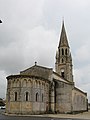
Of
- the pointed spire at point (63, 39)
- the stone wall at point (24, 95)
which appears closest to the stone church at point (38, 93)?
the stone wall at point (24, 95)

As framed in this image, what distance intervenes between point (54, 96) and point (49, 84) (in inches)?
128

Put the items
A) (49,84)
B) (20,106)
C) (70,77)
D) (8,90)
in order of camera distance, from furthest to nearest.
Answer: (70,77), (49,84), (8,90), (20,106)

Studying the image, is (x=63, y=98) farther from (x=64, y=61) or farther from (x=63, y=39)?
(x=63, y=39)

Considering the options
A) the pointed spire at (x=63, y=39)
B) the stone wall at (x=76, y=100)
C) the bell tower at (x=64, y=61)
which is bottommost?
the stone wall at (x=76, y=100)

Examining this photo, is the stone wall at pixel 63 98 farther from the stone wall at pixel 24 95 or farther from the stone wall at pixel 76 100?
the stone wall at pixel 24 95

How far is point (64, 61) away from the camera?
7012 centimetres

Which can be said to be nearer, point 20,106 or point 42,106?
point 20,106

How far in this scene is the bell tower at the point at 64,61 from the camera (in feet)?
228

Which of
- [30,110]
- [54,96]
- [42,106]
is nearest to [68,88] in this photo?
[54,96]

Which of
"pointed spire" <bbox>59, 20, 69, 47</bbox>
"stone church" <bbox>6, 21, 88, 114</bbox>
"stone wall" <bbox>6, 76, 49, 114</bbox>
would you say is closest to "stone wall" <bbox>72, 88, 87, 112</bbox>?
"stone church" <bbox>6, 21, 88, 114</bbox>

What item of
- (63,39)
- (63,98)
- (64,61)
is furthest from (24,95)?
(63,39)

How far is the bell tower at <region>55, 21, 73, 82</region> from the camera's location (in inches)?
2741

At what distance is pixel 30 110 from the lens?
42.1 meters

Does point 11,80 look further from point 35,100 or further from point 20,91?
point 35,100
